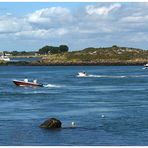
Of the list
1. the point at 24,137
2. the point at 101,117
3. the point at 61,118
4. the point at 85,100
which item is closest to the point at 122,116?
the point at 101,117

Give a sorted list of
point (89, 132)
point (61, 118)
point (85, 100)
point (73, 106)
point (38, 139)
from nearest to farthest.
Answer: point (38, 139) → point (89, 132) → point (61, 118) → point (73, 106) → point (85, 100)

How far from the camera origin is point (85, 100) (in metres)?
67.3

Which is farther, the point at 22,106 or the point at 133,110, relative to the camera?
the point at 22,106

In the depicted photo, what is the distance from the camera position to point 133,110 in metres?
54.8

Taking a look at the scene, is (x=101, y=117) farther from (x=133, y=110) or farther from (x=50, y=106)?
(x=50, y=106)

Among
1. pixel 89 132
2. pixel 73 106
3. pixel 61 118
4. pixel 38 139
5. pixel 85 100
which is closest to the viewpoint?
pixel 38 139

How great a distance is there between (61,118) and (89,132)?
26.6 ft

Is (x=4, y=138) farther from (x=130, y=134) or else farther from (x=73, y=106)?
(x=73, y=106)

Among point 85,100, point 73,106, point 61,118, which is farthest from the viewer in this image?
point 85,100

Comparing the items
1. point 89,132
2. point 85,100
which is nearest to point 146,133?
point 89,132

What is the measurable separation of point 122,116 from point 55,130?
32.4 ft

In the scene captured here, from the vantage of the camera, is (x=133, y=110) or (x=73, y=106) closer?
(x=133, y=110)

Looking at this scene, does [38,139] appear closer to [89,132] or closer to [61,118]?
[89,132]

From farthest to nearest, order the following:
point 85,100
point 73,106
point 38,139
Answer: point 85,100
point 73,106
point 38,139
